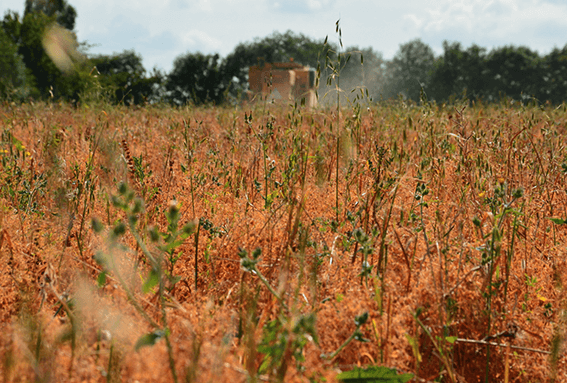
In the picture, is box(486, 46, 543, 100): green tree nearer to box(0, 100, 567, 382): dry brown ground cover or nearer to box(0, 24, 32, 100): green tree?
box(0, 24, 32, 100): green tree

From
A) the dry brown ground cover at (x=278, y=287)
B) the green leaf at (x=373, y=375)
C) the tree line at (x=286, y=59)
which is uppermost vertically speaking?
the tree line at (x=286, y=59)

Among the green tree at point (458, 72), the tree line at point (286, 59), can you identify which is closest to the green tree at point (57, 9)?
the tree line at point (286, 59)

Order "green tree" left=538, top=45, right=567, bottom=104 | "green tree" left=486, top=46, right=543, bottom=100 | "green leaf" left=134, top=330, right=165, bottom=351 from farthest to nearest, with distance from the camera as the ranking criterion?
1. "green tree" left=486, top=46, right=543, bottom=100
2. "green tree" left=538, top=45, right=567, bottom=104
3. "green leaf" left=134, top=330, right=165, bottom=351

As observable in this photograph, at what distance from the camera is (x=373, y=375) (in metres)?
1.05

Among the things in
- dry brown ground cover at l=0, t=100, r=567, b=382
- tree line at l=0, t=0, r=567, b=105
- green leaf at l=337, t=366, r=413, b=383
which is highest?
tree line at l=0, t=0, r=567, b=105

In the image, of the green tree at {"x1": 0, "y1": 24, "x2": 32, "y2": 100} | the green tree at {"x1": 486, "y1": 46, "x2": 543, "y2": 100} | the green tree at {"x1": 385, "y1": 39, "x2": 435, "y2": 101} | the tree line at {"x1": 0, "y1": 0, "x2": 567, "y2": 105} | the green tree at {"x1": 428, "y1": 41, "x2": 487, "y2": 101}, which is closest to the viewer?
the green tree at {"x1": 0, "y1": 24, "x2": 32, "y2": 100}

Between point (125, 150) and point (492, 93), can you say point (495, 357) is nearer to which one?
point (125, 150)

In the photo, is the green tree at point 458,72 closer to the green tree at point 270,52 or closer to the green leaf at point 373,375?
the green tree at point 270,52

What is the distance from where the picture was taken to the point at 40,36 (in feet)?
85.1

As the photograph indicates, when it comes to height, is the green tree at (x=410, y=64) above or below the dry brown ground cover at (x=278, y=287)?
above

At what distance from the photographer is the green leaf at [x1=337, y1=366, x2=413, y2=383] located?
1039 millimetres

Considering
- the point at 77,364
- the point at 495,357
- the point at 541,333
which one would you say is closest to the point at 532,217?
the point at 541,333

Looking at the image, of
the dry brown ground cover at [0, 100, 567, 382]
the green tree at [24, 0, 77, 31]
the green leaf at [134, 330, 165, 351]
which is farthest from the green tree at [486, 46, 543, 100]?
the green leaf at [134, 330, 165, 351]

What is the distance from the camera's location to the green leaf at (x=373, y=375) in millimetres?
1039
